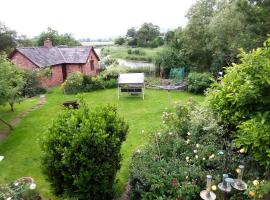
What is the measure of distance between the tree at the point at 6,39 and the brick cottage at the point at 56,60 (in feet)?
43.6

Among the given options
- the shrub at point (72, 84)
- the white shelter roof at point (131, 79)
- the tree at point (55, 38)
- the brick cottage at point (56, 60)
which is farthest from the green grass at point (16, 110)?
the tree at point (55, 38)

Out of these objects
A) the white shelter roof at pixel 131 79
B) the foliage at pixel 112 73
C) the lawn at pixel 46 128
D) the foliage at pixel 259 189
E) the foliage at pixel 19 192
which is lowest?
the lawn at pixel 46 128

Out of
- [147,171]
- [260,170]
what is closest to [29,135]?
[147,171]

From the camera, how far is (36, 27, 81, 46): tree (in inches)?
1698

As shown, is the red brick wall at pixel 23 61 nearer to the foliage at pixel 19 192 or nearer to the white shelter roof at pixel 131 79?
the white shelter roof at pixel 131 79

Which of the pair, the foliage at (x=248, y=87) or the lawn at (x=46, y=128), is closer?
the foliage at (x=248, y=87)

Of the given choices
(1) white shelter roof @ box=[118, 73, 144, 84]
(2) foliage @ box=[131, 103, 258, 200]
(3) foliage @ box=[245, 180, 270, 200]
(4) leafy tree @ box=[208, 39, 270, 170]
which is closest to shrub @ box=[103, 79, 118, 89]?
(1) white shelter roof @ box=[118, 73, 144, 84]

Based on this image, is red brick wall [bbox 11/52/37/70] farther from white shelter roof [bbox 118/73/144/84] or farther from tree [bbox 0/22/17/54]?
tree [bbox 0/22/17/54]

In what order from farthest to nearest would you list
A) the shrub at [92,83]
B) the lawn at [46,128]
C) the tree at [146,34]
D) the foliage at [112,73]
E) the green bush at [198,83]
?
the tree at [146,34] < the foliage at [112,73] < the shrub at [92,83] < the green bush at [198,83] < the lawn at [46,128]

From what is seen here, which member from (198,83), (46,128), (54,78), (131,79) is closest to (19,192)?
(46,128)

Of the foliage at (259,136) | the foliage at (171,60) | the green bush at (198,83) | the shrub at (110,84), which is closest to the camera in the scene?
the foliage at (259,136)

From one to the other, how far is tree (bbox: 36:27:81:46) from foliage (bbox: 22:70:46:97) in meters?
23.5

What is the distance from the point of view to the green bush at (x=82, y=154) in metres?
5.61

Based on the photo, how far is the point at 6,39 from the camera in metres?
36.8
